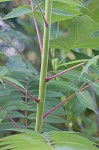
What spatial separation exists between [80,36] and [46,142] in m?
0.35

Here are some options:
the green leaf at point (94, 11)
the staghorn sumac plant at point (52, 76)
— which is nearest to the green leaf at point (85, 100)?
the staghorn sumac plant at point (52, 76)

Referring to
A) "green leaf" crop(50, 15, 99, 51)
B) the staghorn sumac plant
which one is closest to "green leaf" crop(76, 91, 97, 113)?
the staghorn sumac plant

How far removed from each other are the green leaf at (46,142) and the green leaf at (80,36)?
308 mm

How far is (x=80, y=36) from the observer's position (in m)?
0.78

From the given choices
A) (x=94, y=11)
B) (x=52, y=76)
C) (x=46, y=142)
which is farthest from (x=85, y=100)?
(x=94, y=11)

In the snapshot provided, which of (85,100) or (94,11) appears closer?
(85,100)

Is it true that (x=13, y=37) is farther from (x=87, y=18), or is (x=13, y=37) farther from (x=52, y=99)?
(x=87, y=18)

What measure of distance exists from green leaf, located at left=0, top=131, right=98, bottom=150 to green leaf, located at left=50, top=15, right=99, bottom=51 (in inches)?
12.1

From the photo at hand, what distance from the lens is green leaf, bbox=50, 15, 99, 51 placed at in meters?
0.76

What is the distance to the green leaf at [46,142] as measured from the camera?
1.48ft

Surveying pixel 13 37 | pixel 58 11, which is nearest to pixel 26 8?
pixel 58 11

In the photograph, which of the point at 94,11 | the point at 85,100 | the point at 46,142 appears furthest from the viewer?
the point at 94,11

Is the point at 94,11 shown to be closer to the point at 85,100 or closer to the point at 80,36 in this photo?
the point at 80,36

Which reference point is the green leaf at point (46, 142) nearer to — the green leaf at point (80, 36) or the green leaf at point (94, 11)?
the green leaf at point (80, 36)
